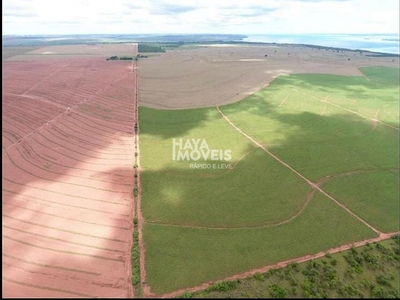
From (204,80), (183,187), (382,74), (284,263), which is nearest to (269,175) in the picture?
(183,187)

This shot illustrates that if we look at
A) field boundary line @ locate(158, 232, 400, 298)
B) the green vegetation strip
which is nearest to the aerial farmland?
field boundary line @ locate(158, 232, 400, 298)

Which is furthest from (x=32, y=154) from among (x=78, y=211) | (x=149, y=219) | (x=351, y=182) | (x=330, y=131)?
(x=330, y=131)

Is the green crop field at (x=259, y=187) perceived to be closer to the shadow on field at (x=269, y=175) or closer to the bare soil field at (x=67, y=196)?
the shadow on field at (x=269, y=175)

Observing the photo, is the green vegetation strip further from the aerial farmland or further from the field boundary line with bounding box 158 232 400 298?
the aerial farmland

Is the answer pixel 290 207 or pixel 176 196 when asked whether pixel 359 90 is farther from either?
pixel 176 196

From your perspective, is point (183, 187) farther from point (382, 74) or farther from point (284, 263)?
point (382, 74)
